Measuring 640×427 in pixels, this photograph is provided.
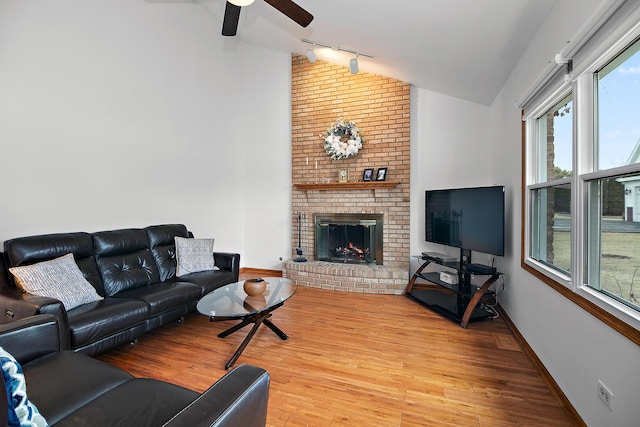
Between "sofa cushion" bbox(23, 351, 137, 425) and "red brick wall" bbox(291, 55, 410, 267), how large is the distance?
3595 mm

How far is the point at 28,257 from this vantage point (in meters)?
2.28

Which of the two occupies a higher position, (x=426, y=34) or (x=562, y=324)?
(x=426, y=34)

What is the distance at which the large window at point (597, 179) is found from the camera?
4.47 ft

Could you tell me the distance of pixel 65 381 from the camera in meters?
1.32

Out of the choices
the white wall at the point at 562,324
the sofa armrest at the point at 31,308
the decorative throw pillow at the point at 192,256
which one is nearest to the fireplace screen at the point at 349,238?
the white wall at the point at 562,324

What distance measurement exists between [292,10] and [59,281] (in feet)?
9.12

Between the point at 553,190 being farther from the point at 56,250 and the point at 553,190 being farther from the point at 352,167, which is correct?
the point at 56,250

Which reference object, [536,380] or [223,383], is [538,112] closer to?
[536,380]

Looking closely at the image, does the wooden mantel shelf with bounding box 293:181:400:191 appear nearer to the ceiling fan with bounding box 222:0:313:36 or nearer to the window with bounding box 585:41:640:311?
the ceiling fan with bounding box 222:0:313:36

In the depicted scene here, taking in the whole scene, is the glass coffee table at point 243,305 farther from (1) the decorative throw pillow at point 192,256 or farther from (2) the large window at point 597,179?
(2) the large window at point 597,179

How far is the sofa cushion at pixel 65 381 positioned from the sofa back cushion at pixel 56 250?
119 centimetres

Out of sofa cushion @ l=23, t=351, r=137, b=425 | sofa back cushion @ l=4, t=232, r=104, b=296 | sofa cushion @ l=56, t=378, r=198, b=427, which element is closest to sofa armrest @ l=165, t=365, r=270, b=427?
sofa cushion @ l=56, t=378, r=198, b=427

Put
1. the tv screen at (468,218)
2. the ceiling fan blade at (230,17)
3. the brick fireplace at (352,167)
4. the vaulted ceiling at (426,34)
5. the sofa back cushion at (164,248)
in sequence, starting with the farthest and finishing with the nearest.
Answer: the brick fireplace at (352,167), the sofa back cushion at (164,248), the tv screen at (468,218), the ceiling fan blade at (230,17), the vaulted ceiling at (426,34)

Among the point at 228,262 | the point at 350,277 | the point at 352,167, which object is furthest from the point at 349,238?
the point at 228,262
